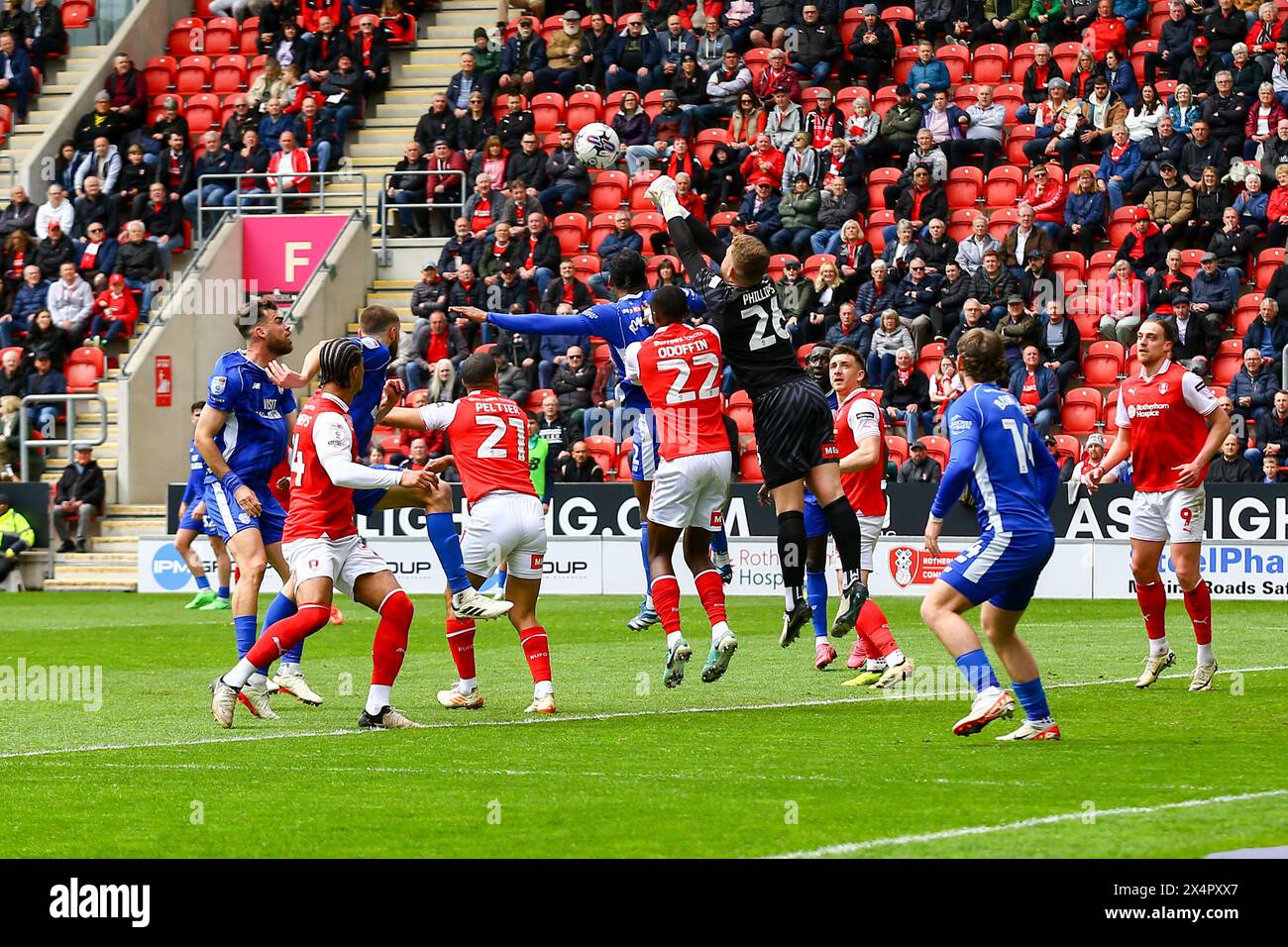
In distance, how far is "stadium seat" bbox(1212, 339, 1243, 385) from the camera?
23969 millimetres

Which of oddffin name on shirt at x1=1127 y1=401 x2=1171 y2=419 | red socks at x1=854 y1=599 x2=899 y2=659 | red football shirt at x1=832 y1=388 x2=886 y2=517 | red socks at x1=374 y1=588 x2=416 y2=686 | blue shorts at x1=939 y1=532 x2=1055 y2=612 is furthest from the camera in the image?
red football shirt at x1=832 y1=388 x2=886 y2=517

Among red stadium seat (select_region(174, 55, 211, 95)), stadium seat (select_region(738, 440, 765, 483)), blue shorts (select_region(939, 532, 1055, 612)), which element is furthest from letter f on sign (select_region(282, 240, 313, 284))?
blue shorts (select_region(939, 532, 1055, 612))

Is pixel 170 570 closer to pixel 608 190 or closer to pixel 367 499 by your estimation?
pixel 608 190

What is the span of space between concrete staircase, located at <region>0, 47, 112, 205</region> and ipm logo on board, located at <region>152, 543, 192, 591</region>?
9963 mm

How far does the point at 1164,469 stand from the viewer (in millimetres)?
13125

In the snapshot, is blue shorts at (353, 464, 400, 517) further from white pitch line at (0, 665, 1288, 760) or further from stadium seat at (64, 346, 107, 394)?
stadium seat at (64, 346, 107, 394)

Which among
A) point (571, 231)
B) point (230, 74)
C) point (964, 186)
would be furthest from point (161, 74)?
point (964, 186)

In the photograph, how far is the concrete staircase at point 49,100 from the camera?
113 feet

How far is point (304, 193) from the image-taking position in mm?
31891

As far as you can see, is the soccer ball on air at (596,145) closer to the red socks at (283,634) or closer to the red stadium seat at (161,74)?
the red stadium seat at (161,74)

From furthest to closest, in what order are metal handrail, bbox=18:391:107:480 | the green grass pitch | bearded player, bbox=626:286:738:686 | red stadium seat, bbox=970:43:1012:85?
metal handrail, bbox=18:391:107:480 < red stadium seat, bbox=970:43:1012:85 < bearded player, bbox=626:286:738:686 < the green grass pitch

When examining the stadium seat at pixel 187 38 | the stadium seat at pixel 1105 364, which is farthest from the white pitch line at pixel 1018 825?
the stadium seat at pixel 187 38

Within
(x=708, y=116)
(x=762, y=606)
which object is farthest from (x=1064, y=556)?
(x=708, y=116)

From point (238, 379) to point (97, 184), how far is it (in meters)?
21.3
